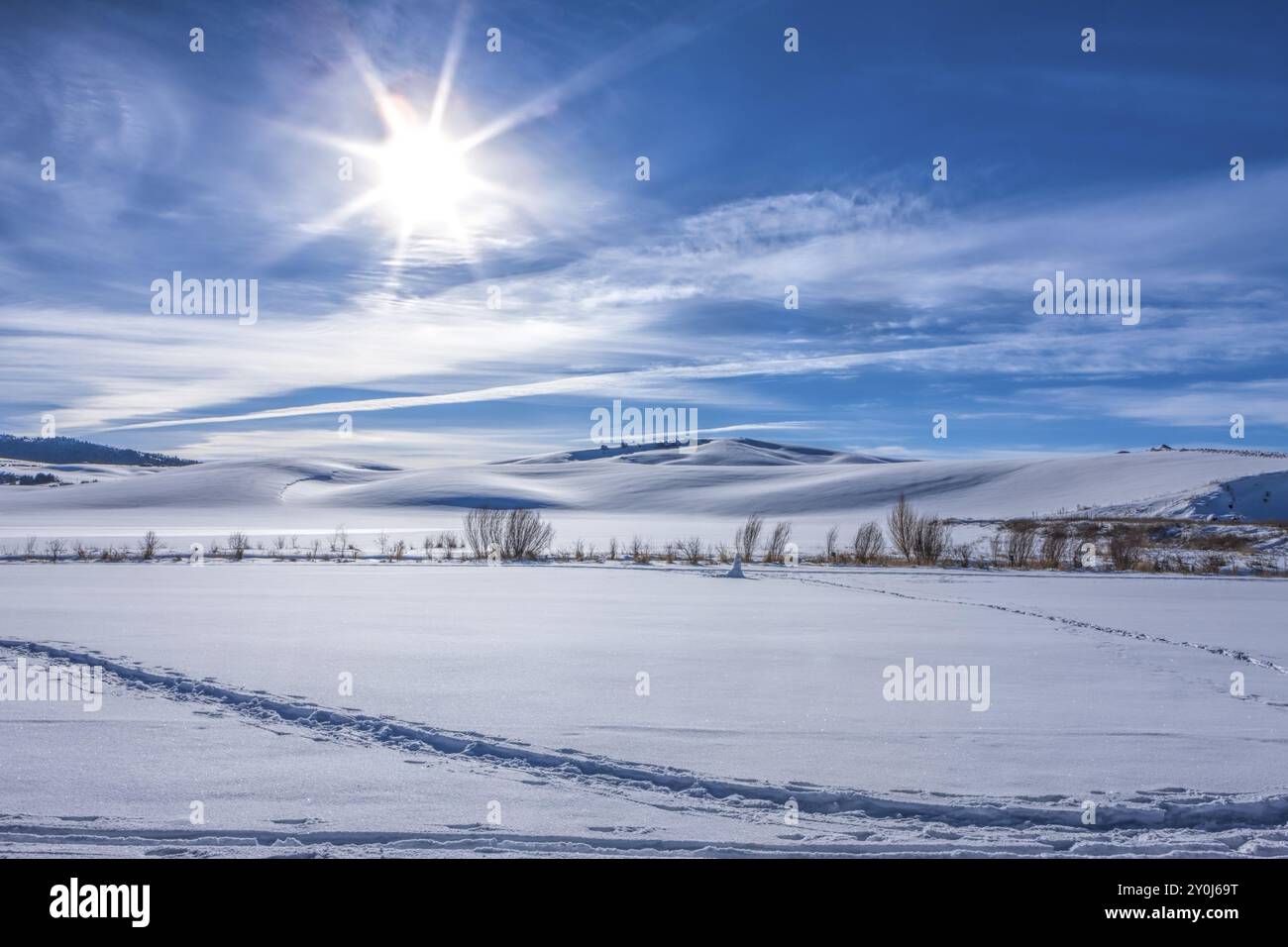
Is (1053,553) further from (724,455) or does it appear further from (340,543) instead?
(724,455)

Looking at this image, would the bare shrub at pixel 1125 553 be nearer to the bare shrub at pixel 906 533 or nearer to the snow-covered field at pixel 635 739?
the bare shrub at pixel 906 533

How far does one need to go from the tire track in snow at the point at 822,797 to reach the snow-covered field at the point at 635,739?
0.02 meters

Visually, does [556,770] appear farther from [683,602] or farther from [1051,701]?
[683,602]

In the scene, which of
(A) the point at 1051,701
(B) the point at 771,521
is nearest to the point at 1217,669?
(A) the point at 1051,701

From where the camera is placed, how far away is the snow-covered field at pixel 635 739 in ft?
13.9

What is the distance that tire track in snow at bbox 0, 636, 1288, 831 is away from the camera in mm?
4426

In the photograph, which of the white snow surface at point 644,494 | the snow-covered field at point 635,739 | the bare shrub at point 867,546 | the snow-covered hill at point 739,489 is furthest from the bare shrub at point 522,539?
the snow-covered hill at point 739,489

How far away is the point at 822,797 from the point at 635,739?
4.68ft

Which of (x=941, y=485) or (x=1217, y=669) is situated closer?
(x=1217, y=669)

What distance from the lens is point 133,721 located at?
6.00 meters

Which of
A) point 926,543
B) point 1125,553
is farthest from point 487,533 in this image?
point 1125,553

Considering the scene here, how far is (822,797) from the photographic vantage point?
4.64m

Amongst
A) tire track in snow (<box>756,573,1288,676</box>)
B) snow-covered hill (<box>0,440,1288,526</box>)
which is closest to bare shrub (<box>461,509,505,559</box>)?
tire track in snow (<box>756,573,1288,676</box>)

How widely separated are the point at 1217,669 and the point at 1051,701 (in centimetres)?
261
